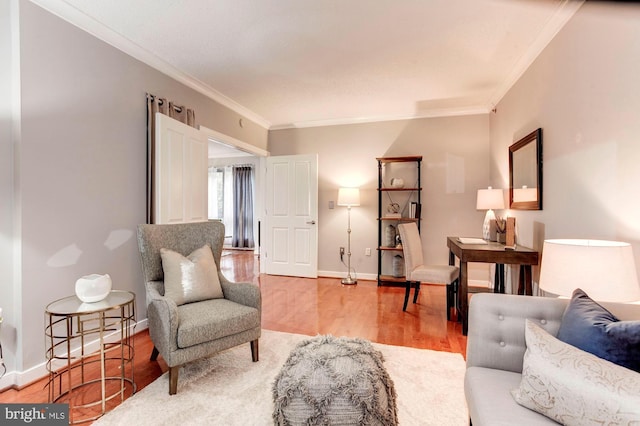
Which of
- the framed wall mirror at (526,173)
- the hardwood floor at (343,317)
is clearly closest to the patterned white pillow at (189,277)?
the hardwood floor at (343,317)

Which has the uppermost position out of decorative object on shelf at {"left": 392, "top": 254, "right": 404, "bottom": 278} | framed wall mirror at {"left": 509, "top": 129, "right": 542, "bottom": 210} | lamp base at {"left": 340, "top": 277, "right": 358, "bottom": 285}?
framed wall mirror at {"left": 509, "top": 129, "right": 542, "bottom": 210}

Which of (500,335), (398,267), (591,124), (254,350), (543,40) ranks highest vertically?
(543,40)

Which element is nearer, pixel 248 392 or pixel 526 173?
pixel 248 392

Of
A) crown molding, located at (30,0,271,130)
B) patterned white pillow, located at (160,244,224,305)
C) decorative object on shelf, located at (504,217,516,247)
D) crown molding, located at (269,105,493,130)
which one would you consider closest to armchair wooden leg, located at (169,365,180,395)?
patterned white pillow, located at (160,244,224,305)

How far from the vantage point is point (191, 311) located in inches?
81.6

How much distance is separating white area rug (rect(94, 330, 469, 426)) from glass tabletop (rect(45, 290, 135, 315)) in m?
0.58

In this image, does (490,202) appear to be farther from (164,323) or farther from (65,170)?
(65,170)

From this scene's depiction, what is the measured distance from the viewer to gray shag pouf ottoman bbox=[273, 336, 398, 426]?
4.09 feet

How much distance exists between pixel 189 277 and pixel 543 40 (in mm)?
3367

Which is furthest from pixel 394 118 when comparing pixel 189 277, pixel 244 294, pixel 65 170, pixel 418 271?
pixel 65 170

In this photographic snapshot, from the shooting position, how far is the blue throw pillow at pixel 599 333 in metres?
0.98

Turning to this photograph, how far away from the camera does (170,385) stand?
186 cm

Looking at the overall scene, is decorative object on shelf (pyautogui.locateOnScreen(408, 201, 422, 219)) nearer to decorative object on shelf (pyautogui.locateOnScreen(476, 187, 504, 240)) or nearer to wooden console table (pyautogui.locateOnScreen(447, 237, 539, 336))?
decorative object on shelf (pyautogui.locateOnScreen(476, 187, 504, 240))

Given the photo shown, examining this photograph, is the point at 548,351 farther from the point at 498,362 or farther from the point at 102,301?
the point at 102,301
